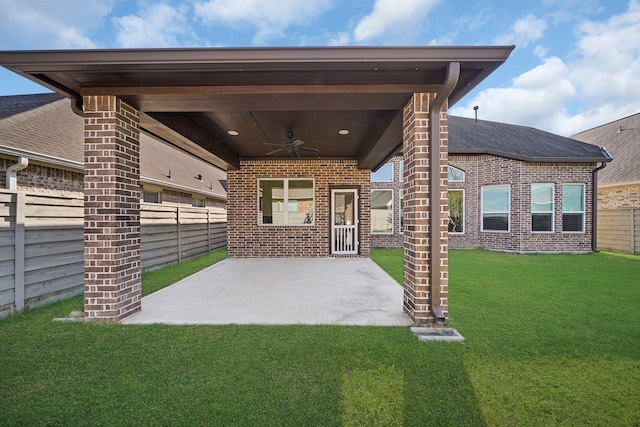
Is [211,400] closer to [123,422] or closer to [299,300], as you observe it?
[123,422]

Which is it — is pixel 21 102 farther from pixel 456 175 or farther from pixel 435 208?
pixel 456 175

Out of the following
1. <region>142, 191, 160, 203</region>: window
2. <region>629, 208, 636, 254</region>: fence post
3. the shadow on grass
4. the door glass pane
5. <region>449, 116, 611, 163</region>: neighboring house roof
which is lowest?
the shadow on grass

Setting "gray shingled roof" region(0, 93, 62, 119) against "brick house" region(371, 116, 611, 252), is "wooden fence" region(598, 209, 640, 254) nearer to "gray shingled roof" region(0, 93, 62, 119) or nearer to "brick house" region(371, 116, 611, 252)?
"brick house" region(371, 116, 611, 252)

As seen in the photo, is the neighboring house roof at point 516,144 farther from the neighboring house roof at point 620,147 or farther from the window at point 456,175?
the neighboring house roof at point 620,147

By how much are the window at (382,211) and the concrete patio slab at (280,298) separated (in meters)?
4.50

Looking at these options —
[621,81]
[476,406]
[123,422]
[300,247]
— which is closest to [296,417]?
[123,422]

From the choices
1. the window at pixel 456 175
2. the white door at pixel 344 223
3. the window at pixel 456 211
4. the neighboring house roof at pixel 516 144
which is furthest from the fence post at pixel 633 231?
the white door at pixel 344 223

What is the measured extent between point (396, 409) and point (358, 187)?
6581 mm

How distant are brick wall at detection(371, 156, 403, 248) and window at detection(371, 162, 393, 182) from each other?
121 millimetres

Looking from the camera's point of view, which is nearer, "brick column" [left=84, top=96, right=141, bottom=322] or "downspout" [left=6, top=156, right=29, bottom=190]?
"brick column" [left=84, top=96, right=141, bottom=322]

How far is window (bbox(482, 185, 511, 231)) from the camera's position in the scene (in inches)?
386

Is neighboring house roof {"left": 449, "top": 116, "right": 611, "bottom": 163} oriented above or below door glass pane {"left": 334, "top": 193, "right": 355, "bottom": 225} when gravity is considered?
above

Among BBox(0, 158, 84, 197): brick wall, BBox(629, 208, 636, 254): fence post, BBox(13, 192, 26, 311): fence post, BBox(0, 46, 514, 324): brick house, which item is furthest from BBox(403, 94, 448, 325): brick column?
BBox(629, 208, 636, 254): fence post

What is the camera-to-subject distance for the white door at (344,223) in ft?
26.7
